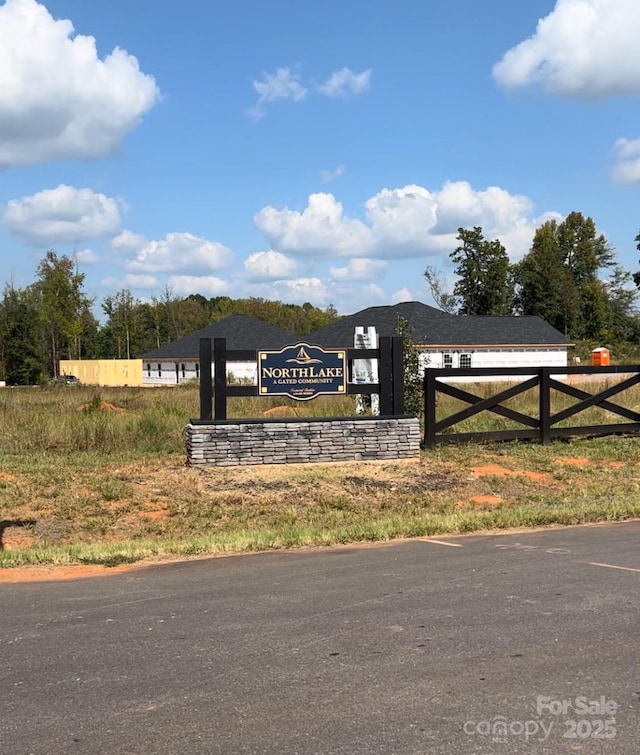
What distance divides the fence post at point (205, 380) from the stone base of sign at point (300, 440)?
263 millimetres

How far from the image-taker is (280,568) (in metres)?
7.48

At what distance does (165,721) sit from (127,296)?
87489mm

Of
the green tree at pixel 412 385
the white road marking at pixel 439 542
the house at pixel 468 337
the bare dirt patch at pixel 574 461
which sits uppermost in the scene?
the house at pixel 468 337

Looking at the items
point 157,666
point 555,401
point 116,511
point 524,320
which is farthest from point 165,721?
point 524,320

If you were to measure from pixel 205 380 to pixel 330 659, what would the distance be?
975 cm

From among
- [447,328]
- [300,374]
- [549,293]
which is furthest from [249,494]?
[549,293]

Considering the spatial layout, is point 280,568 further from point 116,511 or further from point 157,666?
point 116,511

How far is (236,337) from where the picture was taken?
6112 cm

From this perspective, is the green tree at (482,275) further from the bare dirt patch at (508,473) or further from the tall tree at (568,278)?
the bare dirt patch at (508,473)

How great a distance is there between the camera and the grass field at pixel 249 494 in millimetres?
9227

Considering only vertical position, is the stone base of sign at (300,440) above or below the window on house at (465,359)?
below

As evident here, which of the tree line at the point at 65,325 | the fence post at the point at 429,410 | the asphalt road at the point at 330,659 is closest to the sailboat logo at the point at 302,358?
the fence post at the point at 429,410

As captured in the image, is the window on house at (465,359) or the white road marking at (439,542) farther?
the window on house at (465,359)

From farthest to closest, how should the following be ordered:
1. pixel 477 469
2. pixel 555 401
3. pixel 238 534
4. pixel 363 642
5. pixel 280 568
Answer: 1. pixel 555 401
2. pixel 477 469
3. pixel 238 534
4. pixel 280 568
5. pixel 363 642
